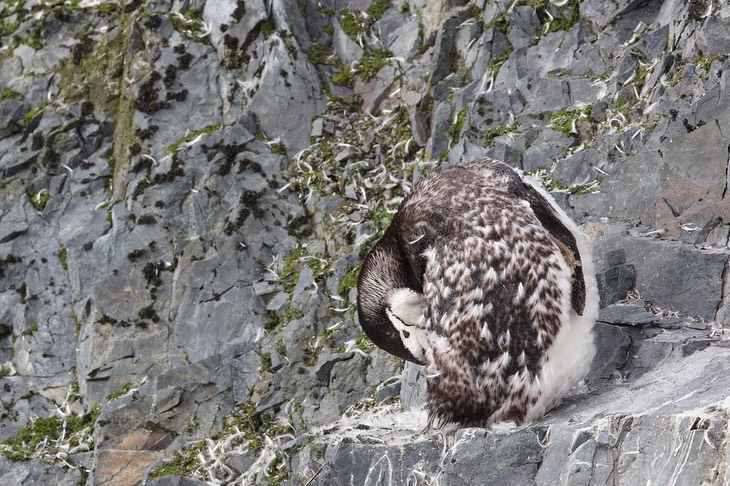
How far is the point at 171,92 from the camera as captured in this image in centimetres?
1245

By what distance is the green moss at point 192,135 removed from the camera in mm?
11936

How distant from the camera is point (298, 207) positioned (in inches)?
451

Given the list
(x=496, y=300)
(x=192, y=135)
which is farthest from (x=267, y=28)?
(x=496, y=300)

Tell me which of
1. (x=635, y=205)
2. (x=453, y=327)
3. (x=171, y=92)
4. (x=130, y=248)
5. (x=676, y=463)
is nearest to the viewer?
(x=676, y=463)

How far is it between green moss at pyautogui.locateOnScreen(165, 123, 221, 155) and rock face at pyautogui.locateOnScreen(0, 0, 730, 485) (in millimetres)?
35

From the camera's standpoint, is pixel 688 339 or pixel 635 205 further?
pixel 635 205

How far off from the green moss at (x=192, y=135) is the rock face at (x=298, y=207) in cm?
4

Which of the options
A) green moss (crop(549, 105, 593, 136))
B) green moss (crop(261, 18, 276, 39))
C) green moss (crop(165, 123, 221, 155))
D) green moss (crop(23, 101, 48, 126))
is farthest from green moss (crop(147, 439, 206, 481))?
green moss (crop(23, 101, 48, 126))

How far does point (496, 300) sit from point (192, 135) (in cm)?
683

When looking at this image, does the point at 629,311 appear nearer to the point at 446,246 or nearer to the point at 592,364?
the point at 592,364

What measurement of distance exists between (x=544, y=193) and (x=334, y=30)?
262 inches

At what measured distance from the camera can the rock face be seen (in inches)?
308

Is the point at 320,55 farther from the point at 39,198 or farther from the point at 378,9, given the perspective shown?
the point at 39,198

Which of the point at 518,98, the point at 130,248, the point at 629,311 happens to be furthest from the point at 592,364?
the point at 130,248
